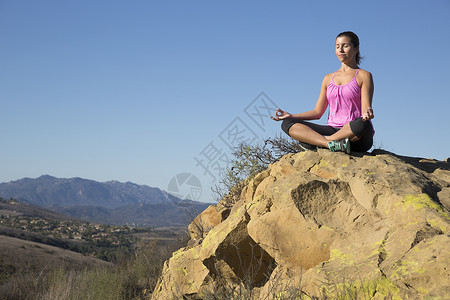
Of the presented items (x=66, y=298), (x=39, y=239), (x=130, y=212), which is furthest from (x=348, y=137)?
(x=130, y=212)

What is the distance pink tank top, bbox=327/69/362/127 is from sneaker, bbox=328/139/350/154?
0.48m

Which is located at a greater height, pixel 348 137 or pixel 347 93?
pixel 347 93

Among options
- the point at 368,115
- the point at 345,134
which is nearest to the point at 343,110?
the point at 345,134

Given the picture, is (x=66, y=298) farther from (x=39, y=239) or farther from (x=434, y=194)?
(x=39, y=239)

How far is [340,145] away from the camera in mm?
5035

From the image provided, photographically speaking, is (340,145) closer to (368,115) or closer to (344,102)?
(368,115)

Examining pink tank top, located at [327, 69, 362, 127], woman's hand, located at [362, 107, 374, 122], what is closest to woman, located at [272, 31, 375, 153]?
pink tank top, located at [327, 69, 362, 127]

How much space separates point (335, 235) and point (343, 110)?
193 centimetres

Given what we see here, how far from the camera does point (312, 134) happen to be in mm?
5332

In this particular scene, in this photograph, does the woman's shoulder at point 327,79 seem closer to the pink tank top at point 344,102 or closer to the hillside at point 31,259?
the pink tank top at point 344,102

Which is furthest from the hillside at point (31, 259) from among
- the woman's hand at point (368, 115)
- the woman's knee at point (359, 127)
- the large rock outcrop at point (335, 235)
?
the woman's hand at point (368, 115)

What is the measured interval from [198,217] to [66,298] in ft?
8.38

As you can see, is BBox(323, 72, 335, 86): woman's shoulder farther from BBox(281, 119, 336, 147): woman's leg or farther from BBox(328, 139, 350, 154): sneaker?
BBox(328, 139, 350, 154): sneaker

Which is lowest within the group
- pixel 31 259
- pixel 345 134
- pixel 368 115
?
pixel 31 259
